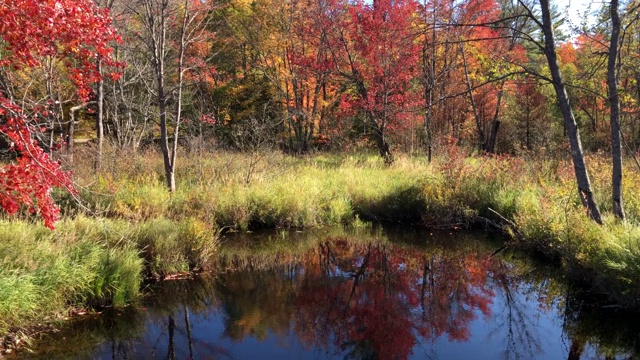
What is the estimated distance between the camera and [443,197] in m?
11.2

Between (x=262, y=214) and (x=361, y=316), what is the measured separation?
514 centimetres

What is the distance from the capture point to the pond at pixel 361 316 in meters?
5.61

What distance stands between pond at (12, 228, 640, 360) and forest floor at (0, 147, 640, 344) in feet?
1.36

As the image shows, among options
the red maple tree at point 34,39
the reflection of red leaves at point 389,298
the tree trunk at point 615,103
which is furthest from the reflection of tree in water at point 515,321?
the red maple tree at point 34,39

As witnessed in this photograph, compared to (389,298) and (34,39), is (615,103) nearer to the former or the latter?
(389,298)

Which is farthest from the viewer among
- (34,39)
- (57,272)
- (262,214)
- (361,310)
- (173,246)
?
(262,214)

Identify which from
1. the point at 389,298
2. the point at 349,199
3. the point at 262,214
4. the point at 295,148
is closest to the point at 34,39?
the point at 389,298

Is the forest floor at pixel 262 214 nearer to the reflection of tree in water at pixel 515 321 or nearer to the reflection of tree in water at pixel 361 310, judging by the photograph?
the reflection of tree in water at pixel 361 310

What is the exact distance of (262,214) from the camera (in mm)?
11180

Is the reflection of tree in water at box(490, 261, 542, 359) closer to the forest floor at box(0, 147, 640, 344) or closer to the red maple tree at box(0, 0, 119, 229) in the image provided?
the forest floor at box(0, 147, 640, 344)

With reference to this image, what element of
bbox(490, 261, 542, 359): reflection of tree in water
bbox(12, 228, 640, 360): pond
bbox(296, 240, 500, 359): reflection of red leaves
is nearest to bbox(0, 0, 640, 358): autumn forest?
bbox(12, 228, 640, 360): pond

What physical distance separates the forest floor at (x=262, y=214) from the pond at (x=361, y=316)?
416 millimetres

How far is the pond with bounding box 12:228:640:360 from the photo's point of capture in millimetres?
5609

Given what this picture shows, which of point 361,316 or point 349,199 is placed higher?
point 349,199
